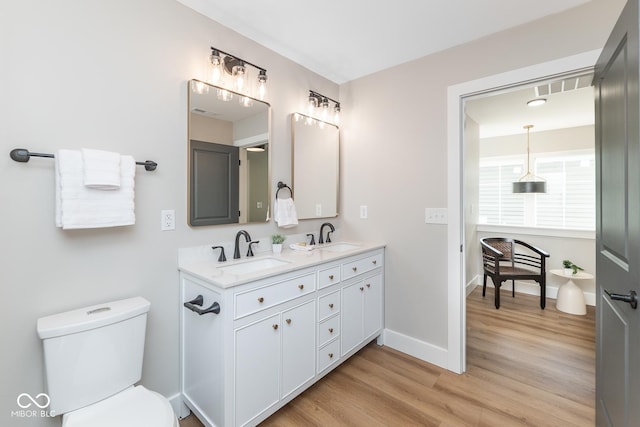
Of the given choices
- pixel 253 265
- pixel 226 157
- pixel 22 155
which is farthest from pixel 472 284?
pixel 22 155

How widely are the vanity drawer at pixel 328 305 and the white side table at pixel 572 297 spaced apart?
9.98ft

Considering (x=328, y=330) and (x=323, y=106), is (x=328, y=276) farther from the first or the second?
(x=323, y=106)

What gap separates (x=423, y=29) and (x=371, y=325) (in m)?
2.31

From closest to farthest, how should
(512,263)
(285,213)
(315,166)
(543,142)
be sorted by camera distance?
(285,213) → (315,166) → (512,263) → (543,142)

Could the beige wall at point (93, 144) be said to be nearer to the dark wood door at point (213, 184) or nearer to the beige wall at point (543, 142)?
the dark wood door at point (213, 184)

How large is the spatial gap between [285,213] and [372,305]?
1.08 meters

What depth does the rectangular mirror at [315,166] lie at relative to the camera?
2.49 meters

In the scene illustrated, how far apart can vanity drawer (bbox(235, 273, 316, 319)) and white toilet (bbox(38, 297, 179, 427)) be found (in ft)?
1.60

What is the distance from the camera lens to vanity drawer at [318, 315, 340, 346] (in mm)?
1964

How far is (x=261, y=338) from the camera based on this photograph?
159 centimetres

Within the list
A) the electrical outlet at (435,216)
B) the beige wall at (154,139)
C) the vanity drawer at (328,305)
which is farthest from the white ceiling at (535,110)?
the vanity drawer at (328,305)

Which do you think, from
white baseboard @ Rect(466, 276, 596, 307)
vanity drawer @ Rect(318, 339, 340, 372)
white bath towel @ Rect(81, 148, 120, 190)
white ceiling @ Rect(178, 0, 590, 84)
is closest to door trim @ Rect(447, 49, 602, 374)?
white ceiling @ Rect(178, 0, 590, 84)

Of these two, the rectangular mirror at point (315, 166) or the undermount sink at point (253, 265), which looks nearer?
the undermount sink at point (253, 265)

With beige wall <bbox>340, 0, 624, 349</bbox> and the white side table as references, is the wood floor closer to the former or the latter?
beige wall <bbox>340, 0, 624, 349</bbox>
